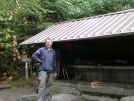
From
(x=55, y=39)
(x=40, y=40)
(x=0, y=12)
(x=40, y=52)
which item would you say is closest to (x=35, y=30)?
(x=0, y=12)

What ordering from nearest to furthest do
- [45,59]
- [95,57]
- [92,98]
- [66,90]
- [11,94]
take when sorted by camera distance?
[45,59] → [92,98] → [66,90] → [11,94] → [95,57]

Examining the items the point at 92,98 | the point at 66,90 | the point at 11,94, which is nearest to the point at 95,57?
the point at 66,90

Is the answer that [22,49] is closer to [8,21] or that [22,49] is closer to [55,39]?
[8,21]

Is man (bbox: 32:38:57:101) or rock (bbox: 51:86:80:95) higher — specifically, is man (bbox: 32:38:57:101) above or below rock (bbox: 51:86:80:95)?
above

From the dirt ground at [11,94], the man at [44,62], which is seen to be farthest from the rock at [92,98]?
the dirt ground at [11,94]

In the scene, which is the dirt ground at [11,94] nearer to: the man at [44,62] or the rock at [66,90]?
the rock at [66,90]

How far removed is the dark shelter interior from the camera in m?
8.45

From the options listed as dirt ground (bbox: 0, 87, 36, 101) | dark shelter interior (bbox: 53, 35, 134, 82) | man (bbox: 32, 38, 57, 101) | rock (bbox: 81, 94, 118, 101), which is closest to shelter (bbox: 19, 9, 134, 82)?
dark shelter interior (bbox: 53, 35, 134, 82)

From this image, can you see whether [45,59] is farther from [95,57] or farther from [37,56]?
[95,57]

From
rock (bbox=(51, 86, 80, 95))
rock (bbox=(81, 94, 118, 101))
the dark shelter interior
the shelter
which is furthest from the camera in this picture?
the dark shelter interior

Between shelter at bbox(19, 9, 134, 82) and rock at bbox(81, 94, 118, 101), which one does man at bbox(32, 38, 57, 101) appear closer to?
Answer: rock at bbox(81, 94, 118, 101)

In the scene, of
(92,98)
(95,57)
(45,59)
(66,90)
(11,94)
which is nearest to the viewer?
(45,59)

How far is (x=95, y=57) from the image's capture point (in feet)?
34.6

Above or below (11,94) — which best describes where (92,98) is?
A: above
